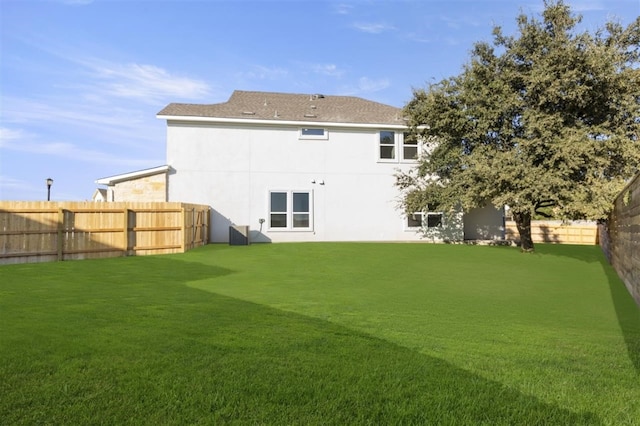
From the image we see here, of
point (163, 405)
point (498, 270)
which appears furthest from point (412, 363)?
point (498, 270)

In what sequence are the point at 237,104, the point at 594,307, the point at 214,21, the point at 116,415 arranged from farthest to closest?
1. the point at 237,104
2. the point at 214,21
3. the point at 594,307
4. the point at 116,415

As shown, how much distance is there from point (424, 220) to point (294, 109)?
29.8ft

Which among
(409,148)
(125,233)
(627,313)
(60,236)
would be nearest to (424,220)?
(409,148)

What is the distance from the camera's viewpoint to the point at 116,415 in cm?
301

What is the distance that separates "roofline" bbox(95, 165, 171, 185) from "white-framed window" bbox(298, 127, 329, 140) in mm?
6717

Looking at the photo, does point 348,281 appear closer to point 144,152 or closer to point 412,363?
point 412,363

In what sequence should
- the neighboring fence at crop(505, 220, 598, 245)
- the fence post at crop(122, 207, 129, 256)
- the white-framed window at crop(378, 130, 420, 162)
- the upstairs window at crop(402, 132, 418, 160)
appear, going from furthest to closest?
1. the neighboring fence at crop(505, 220, 598, 245)
2. the upstairs window at crop(402, 132, 418, 160)
3. the white-framed window at crop(378, 130, 420, 162)
4. the fence post at crop(122, 207, 129, 256)

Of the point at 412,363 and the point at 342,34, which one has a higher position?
the point at 342,34

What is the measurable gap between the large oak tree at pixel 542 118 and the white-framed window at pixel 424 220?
2779 mm

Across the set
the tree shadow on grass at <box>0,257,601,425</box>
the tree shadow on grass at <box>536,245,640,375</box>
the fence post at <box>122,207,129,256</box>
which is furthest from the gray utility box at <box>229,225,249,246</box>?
the tree shadow on grass at <box>0,257,601,425</box>

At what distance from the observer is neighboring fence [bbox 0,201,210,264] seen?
14344 millimetres

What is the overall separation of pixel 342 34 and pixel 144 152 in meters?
14.4

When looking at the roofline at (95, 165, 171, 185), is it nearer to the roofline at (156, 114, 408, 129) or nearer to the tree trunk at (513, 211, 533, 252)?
the roofline at (156, 114, 408, 129)

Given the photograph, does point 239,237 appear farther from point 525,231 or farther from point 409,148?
point 525,231
